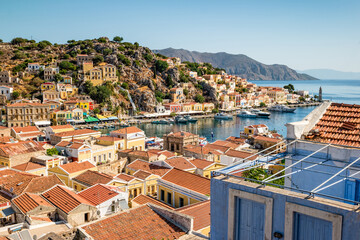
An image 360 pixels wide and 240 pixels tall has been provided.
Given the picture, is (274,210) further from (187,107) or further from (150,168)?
(187,107)

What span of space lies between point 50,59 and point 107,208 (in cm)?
8306

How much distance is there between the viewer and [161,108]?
7812cm

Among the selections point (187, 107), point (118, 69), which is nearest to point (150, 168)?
point (187, 107)

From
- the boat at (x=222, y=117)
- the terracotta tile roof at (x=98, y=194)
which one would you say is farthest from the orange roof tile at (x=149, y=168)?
the boat at (x=222, y=117)

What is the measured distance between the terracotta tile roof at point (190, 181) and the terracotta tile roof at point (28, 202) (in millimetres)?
5737

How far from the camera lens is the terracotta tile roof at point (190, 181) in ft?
45.5

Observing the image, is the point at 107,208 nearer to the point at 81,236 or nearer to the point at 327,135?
the point at 81,236

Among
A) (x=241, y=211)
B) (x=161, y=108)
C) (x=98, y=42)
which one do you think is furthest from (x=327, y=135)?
(x=98, y=42)

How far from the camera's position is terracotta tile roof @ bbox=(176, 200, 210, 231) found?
1031 cm

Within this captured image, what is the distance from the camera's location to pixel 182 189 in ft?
45.9

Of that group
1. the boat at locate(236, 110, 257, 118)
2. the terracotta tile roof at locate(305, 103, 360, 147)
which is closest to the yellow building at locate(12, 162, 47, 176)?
the terracotta tile roof at locate(305, 103, 360, 147)

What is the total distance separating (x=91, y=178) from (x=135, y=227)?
9265 mm

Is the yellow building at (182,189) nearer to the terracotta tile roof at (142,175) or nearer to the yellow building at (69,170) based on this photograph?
the terracotta tile roof at (142,175)

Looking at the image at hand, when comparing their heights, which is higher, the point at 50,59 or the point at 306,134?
the point at 50,59
